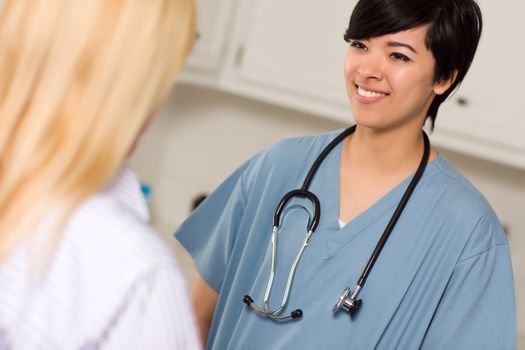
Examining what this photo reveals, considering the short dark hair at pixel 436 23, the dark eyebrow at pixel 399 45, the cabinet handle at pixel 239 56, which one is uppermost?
the short dark hair at pixel 436 23

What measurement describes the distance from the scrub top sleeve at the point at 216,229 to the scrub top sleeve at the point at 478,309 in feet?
1.24

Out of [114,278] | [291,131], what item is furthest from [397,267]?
[291,131]

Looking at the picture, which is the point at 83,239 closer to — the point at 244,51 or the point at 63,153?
the point at 63,153

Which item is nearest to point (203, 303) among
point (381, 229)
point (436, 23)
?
point (381, 229)

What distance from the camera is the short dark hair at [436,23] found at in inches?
49.3

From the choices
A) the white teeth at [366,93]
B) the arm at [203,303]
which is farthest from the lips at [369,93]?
the arm at [203,303]

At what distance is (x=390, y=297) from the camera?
121cm

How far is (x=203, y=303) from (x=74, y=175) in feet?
2.48

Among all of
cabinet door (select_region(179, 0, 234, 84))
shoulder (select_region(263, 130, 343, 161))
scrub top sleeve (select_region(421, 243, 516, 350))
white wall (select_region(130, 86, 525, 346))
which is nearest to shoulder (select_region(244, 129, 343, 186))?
shoulder (select_region(263, 130, 343, 161))

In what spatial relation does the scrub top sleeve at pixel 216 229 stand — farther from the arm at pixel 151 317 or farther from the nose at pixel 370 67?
the arm at pixel 151 317

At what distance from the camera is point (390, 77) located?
127cm

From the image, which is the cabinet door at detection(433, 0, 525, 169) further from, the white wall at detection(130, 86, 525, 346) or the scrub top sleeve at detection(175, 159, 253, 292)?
the scrub top sleeve at detection(175, 159, 253, 292)

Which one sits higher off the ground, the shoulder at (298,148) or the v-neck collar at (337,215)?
the shoulder at (298,148)

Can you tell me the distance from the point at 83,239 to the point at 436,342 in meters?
0.68
